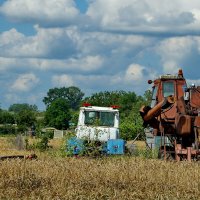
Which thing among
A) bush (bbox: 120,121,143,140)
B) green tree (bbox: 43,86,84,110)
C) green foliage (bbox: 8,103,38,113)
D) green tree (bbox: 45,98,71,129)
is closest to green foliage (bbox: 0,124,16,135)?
green foliage (bbox: 8,103,38,113)

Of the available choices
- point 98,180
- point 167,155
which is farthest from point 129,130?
point 98,180

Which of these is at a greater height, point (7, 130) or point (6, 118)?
point (6, 118)

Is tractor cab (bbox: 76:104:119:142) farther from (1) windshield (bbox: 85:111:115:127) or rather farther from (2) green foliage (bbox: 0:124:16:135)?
(2) green foliage (bbox: 0:124:16:135)

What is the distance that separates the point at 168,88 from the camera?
69.0 feet

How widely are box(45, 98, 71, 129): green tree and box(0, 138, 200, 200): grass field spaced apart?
68724 mm

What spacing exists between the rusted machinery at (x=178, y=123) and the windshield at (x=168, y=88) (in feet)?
7.23

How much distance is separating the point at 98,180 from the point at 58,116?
240 feet

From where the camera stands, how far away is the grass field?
10625mm

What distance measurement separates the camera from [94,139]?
20.1 meters

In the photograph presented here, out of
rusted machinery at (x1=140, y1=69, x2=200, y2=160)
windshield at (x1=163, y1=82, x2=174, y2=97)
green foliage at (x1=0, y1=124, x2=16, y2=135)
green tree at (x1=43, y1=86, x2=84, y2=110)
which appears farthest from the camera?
green tree at (x1=43, y1=86, x2=84, y2=110)

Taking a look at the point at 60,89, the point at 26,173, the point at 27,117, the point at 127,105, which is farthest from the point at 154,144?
A: the point at 60,89

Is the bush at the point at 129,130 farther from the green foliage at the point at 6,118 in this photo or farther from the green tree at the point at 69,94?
the green tree at the point at 69,94

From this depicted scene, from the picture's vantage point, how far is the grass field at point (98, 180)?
10.6 m

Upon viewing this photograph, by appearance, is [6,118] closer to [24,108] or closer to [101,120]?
[24,108]
